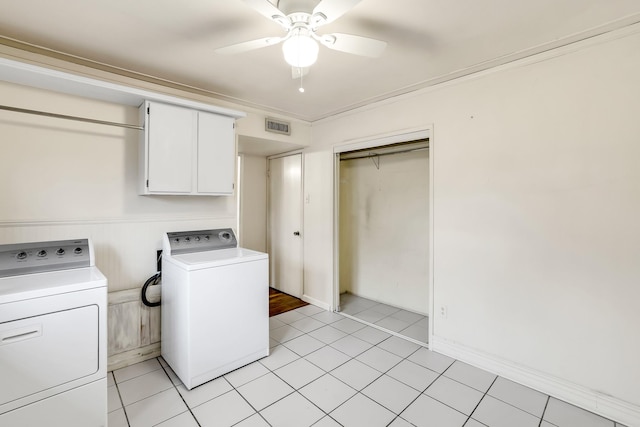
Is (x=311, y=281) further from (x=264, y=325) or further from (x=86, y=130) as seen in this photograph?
(x=86, y=130)

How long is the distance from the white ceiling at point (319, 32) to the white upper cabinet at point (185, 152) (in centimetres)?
38

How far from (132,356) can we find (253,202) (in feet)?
8.42

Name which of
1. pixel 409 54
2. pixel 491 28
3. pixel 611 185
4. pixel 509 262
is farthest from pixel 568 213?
pixel 409 54

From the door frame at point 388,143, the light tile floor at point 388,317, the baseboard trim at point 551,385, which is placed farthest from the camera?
the light tile floor at point 388,317

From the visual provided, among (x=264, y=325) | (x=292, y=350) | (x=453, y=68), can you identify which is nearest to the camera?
(x=453, y=68)

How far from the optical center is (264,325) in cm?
253

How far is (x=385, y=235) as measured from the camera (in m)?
3.97

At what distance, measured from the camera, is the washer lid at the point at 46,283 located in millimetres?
1449

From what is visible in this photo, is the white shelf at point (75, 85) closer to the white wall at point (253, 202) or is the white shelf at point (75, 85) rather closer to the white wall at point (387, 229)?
the white wall at point (253, 202)

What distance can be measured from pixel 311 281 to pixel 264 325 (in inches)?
56.5

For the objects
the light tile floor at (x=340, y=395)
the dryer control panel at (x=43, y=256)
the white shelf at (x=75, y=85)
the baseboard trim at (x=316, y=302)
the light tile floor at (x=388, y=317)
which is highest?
the white shelf at (x=75, y=85)

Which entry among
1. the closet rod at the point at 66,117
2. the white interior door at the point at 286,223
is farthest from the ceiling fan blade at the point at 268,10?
the white interior door at the point at 286,223

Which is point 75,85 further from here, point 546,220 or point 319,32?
point 546,220

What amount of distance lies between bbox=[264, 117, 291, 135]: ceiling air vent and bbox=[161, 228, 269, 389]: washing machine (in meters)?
1.55
